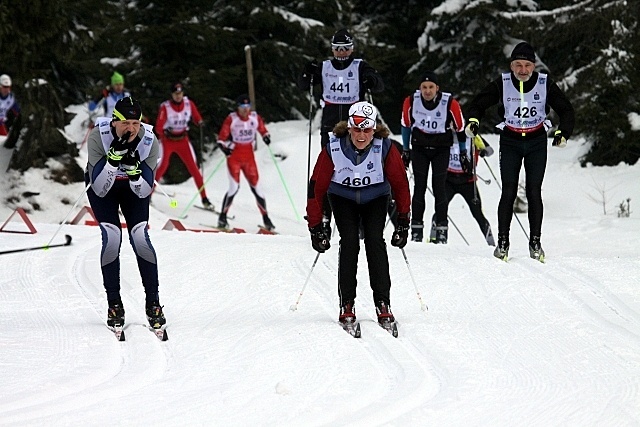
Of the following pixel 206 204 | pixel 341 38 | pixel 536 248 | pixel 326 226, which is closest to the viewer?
pixel 326 226

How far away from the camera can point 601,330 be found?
6.62 metres

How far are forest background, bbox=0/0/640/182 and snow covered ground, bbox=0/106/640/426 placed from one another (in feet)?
17.7

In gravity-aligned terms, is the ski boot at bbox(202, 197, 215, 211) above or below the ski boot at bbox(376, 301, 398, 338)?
below

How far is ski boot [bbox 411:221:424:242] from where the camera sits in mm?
10758

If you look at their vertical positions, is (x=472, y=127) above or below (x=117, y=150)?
below

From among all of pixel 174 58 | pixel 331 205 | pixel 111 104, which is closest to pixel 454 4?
pixel 174 58

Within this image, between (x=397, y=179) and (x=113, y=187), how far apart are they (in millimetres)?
1952

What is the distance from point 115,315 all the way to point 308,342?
4.57ft

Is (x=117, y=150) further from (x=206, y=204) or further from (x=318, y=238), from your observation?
(x=206, y=204)

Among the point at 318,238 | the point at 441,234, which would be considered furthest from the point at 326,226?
the point at 441,234

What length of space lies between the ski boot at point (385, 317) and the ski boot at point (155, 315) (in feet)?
4.97

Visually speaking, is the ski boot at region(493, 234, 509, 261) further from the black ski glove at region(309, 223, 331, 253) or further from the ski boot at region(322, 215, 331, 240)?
the black ski glove at region(309, 223, 331, 253)

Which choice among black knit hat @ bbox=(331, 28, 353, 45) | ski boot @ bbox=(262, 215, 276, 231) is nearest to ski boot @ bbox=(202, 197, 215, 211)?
ski boot @ bbox=(262, 215, 276, 231)

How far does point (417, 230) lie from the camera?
35.4 feet
